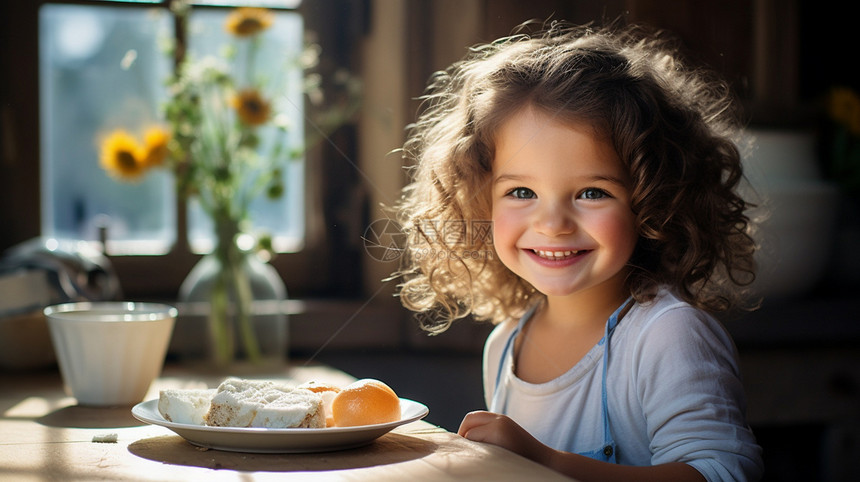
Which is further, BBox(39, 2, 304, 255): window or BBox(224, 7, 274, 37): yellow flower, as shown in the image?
BBox(39, 2, 304, 255): window

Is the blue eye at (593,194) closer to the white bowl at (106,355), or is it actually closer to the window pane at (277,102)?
the white bowl at (106,355)

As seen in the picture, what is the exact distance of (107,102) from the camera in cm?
133

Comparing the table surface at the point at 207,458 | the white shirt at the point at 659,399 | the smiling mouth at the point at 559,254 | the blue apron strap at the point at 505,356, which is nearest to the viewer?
the table surface at the point at 207,458

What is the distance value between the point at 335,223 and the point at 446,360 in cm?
27

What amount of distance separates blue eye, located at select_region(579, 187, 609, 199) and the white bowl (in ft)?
1.27

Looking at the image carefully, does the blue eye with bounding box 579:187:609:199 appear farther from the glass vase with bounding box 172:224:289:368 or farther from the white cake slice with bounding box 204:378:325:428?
the glass vase with bounding box 172:224:289:368

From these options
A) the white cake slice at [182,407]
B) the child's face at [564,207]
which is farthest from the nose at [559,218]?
the white cake slice at [182,407]

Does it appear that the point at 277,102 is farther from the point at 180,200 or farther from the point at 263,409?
the point at 263,409

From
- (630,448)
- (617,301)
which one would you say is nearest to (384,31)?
(617,301)

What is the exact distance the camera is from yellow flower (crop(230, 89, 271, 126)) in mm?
1079

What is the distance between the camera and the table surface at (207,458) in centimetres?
52

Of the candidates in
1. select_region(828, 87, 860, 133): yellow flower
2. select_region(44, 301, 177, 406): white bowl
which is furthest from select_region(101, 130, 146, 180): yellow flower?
select_region(828, 87, 860, 133): yellow flower

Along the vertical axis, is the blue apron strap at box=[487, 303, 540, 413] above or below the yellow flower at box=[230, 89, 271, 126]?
below

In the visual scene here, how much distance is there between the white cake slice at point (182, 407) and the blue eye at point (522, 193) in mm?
292
